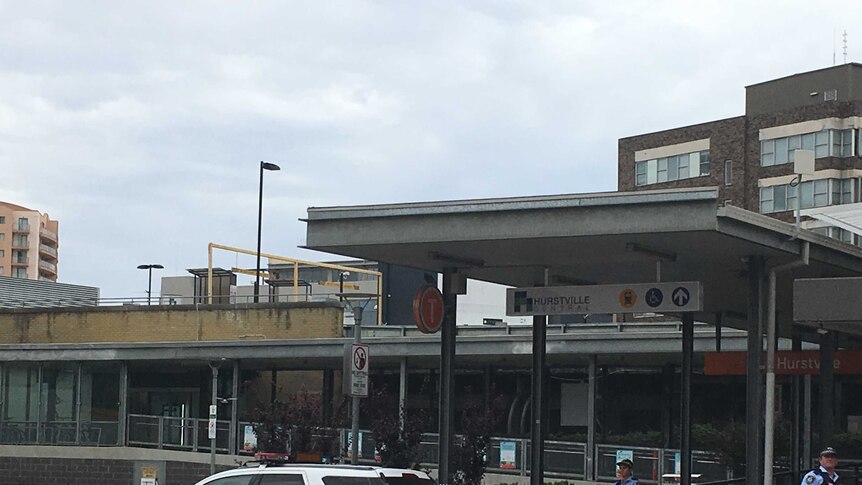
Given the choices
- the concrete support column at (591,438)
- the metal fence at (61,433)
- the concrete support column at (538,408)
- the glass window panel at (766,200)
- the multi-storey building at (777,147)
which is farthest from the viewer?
the glass window panel at (766,200)

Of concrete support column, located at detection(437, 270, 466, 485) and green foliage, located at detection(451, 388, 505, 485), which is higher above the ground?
concrete support column, located at detection(437, 270, 466, 485)

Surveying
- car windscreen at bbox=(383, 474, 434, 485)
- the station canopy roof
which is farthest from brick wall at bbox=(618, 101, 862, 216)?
car windscreen at bbox=(383, 474, 434, 485)

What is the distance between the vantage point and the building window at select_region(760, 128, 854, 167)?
79062 mm

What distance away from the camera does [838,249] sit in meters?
21.0

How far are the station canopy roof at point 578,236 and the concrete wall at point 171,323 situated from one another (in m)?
27.6

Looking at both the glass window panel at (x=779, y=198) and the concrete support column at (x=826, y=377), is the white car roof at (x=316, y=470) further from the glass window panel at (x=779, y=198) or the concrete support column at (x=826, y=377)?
the glass window panel at (x=779, y=198)

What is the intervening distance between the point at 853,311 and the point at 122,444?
35.3 meters

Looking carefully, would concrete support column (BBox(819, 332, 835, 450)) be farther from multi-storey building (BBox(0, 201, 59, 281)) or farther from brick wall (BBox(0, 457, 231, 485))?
multi-storey building (BBox(0, 201, 59, 281))

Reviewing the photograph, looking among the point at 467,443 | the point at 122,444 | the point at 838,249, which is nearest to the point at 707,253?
the point at 838,249

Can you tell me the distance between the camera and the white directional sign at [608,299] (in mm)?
20453

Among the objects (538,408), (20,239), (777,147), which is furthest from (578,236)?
(20,239)

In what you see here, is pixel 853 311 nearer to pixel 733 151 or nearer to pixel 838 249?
pixel 838 249

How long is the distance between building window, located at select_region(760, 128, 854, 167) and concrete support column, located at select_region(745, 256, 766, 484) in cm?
5922

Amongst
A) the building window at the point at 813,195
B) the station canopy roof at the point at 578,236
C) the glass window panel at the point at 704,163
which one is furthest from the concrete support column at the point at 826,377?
the glass window panel at the point at 704,163
